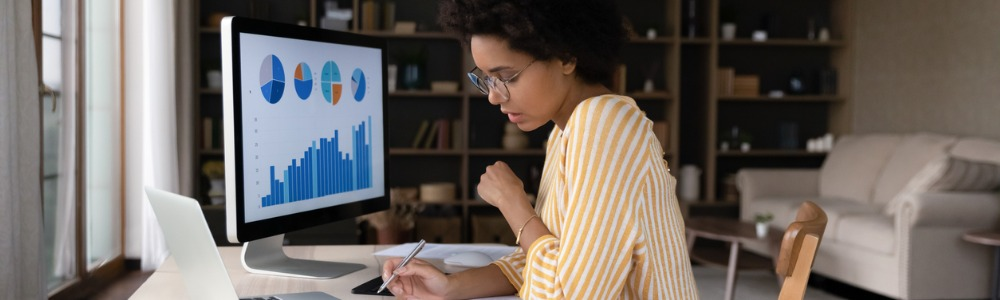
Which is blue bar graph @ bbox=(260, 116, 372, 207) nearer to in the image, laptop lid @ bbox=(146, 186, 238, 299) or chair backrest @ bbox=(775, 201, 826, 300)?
laptop lid @ bbox=(146, 186, 238, 299)

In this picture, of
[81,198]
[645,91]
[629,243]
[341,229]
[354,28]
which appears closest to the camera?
[629,243]

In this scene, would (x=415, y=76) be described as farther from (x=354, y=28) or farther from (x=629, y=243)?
(x=629, y=243)

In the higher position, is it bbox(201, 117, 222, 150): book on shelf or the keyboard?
bbox(201, 117, 222, 150): book on shelf

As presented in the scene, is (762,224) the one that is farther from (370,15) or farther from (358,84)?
(358,84)

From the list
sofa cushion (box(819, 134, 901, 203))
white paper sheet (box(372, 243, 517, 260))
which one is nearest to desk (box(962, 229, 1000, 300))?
sofa cushion (box(819, 134, 901, 203))

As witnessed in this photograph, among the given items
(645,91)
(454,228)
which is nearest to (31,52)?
(454,228)

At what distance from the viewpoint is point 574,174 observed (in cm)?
113

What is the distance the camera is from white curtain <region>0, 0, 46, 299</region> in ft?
9.95

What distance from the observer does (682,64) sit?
6.48 meters

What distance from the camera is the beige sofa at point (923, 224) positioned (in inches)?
172

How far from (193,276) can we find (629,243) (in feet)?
1.95

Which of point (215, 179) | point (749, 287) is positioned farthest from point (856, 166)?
point (215, 179)

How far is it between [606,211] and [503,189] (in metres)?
0.28

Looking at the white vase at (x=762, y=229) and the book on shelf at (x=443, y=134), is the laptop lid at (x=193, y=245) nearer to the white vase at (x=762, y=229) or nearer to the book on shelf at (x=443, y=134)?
the white vase at (x=762, y=229)
